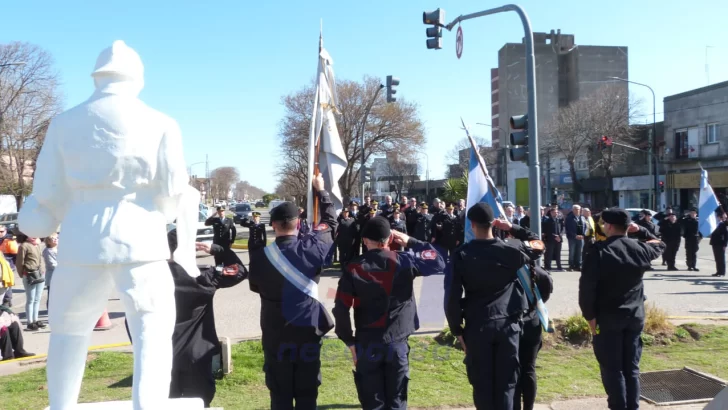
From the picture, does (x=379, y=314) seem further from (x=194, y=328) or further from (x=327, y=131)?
(x=327, y=131)

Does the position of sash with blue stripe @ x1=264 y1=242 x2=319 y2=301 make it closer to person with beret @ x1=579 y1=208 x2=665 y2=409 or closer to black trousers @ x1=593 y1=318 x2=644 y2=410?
person with beret @ x1=579 y1=208 x2=665 y2=409

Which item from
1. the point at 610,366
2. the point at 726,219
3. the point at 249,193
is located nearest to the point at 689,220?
the point at 726,219

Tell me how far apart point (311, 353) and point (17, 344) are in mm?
4893

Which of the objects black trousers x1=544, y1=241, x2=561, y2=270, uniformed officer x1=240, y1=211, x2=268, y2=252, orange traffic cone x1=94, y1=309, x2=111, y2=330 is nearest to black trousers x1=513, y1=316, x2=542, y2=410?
orange traffic cone x1=94, y1=309, x2=111, y2=330

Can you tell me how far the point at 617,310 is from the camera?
436cm

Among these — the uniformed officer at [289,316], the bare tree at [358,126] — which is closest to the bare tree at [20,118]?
the bare tree at [358,126]

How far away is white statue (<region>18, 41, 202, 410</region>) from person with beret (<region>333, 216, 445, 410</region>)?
1.19 metres

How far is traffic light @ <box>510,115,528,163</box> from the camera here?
359 inches

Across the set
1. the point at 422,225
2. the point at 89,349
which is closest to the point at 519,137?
the point at 422,225

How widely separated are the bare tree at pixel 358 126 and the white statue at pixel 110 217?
27.6m

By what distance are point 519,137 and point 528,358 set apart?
5.42m

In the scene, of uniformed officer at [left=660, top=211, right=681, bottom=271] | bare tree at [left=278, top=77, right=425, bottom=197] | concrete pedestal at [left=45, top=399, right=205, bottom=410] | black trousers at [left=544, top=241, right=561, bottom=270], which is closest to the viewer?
concrete pedestal at [left=45, top=399, right=205, bottom=410]

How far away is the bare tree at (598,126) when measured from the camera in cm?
4059

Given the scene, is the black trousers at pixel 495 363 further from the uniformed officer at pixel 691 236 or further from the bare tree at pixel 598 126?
the bare tree at pixel 598 126
